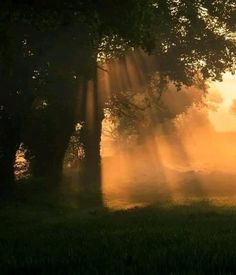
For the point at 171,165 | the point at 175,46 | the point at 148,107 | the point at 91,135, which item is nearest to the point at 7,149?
the point at 91,135

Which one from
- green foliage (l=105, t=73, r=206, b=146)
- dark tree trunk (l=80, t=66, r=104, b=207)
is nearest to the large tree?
dark tree trunk (l=80, t=66, r=104, b=207)

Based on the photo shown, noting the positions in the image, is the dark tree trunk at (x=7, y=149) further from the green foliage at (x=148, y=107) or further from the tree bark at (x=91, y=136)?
the green foliage at (x=148, y=107)

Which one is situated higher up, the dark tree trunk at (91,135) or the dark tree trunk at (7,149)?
the dark tree trunk at (91,135)

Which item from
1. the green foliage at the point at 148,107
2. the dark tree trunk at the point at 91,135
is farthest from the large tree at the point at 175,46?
the green foliage at the point at 148,107

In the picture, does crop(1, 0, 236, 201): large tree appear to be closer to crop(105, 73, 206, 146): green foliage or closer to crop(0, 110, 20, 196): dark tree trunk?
crop(0, 110, 20, 196): dark tree trunk

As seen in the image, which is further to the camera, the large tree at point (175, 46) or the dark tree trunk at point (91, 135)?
the dark tree trunk at point (91, 135)

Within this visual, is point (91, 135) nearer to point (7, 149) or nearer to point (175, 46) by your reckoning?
point (175, 46)

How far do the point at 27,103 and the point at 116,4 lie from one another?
19419 mm

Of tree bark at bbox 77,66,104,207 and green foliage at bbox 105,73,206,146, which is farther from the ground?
green foliage at bbox 105,73,206,146

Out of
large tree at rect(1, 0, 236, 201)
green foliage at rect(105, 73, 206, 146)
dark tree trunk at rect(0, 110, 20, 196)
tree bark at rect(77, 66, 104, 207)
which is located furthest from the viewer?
green foliage at rect(105, 73, 206, 146)

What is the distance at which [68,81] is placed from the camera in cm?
4084

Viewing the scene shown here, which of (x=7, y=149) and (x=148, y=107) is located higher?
(x=148, y=107)

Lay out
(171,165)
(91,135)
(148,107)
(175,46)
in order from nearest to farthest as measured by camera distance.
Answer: (175,46) → (91,135) → (148,107) → (171,165)

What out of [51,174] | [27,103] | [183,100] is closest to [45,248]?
[27,103]
